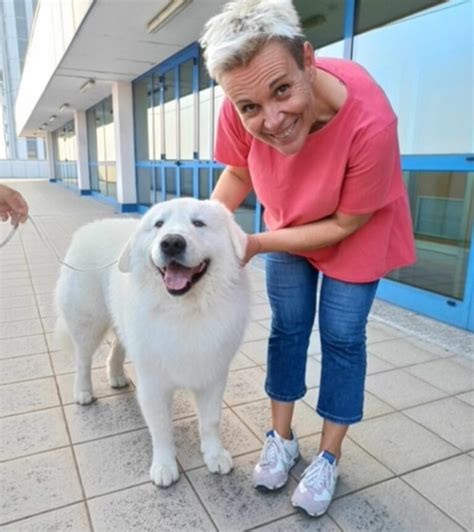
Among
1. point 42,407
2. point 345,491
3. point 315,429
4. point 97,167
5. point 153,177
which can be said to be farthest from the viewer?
point 97,167

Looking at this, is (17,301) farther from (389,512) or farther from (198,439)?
(389,512)

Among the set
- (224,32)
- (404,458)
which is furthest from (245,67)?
(404,458)

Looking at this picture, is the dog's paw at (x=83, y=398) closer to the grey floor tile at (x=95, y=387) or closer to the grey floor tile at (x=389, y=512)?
the grey floor tile at (x=95, y=387)

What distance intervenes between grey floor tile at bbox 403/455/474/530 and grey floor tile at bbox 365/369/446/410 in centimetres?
45

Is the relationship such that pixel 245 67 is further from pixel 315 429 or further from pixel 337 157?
pixel 315 429

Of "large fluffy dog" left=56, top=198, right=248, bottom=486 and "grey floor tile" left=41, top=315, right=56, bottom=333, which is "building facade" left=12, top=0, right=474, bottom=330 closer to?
"large fluffy dog" left=56, top=198, right=248, bottom=486

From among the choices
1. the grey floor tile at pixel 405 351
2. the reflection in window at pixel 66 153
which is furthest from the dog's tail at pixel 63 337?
the reflection in window at pixel 66 153

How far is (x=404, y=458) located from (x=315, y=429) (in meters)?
0.41

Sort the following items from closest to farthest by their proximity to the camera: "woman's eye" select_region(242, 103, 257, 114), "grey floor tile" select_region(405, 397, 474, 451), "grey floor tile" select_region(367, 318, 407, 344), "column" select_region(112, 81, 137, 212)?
"woman's eye" select_region(242, 103, 257, 114) → "grey floor tile" select_region(405, 397, 474, 451) → "grey floor tile" select_region(367, 318, 407, 344) → "column" select_region(112, 81, 137, 212)

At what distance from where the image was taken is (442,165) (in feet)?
11.3

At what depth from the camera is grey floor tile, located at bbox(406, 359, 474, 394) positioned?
2479mm

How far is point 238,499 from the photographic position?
1.65m

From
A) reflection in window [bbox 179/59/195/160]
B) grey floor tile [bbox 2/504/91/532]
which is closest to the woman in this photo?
grey floor tile [bbox 2/504/91/532]

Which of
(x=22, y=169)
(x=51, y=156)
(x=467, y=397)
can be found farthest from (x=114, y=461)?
(x=22, y=169)
